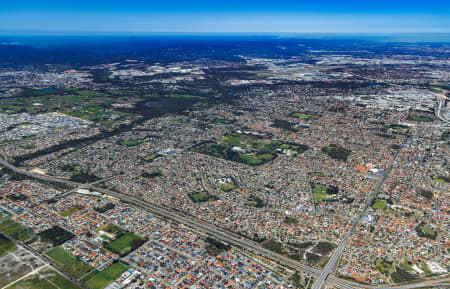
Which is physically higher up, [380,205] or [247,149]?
[247,149]

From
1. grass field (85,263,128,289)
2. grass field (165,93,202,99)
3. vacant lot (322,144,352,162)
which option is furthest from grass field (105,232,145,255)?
grass field (165,93,202,99)

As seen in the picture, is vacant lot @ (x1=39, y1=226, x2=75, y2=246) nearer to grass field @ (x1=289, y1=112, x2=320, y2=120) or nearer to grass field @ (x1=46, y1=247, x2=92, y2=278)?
grass field @ (x1=46, y1=247, x2=92, y2=278)

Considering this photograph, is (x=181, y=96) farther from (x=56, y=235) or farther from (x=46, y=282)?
(x=46, y=282)

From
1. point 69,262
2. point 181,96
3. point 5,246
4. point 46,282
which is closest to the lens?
point 46,282

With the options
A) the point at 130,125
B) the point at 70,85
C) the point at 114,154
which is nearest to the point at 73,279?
the point at 114,154

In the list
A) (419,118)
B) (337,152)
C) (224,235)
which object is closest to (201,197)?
(224,235)

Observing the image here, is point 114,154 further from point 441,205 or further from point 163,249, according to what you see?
point 441,205

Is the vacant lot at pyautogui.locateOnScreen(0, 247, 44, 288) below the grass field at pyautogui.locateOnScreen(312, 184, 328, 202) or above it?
below

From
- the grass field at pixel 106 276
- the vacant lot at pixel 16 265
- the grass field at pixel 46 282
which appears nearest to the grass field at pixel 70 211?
the vacant lot at pixel 16 265
